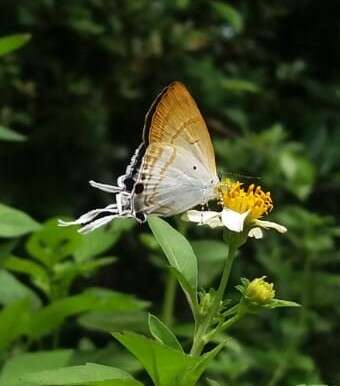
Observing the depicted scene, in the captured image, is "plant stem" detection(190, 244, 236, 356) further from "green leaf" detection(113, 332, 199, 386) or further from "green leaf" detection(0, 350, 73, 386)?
"green leaf" detection(0, 350, 73, 386)

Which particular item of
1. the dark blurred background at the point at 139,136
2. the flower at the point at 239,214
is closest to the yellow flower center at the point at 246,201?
the flower at the point at 239,214

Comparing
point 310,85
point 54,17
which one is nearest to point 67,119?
point 54,17

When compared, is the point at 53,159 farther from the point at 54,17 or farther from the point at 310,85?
the point at 310,85

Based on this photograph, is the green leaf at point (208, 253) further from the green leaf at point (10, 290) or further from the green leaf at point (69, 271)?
the green leaf at point (10, 290)

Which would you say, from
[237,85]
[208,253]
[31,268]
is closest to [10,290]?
[31,268]

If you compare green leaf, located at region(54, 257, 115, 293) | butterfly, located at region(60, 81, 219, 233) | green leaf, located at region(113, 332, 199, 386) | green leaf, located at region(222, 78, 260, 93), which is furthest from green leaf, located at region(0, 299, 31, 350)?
green leaf, located at region(222, 78, 260, 93)

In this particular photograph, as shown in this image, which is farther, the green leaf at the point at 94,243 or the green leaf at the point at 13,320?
the green leaf at the point at 94,243

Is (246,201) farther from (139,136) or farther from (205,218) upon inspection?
(139,136)
